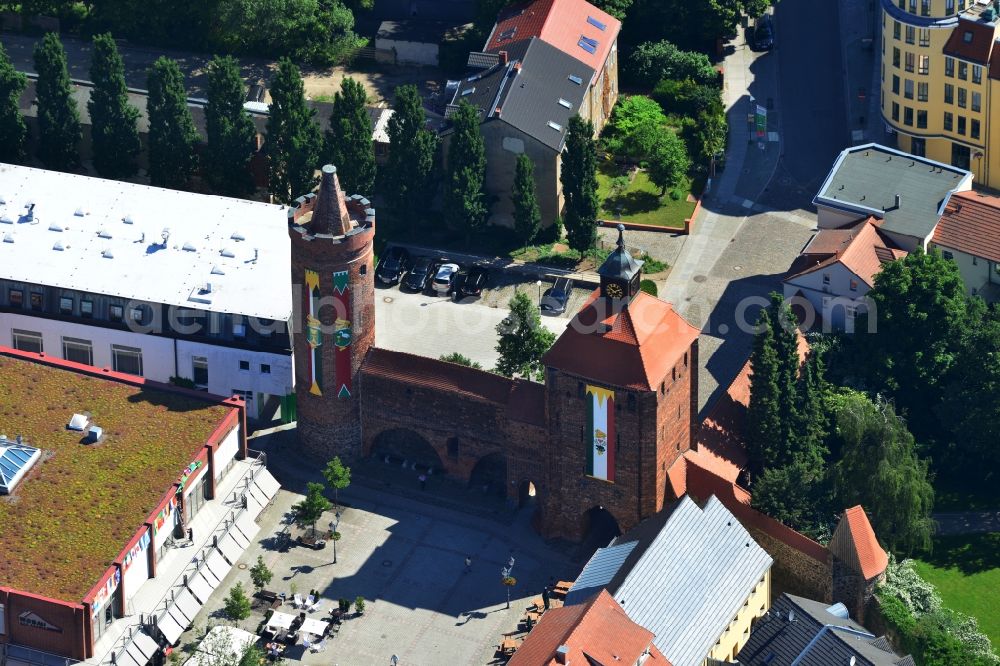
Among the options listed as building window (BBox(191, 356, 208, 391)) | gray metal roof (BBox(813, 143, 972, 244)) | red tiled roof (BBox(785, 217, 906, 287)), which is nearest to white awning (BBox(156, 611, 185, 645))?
building window (BBox(191, 356, 208, 391))

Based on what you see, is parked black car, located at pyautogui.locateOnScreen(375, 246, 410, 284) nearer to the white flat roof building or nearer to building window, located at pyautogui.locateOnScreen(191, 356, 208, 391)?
the white flat roof building

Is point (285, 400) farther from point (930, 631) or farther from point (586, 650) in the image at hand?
point (930, 631)

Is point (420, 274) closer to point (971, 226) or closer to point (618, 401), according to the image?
point (618, 401)

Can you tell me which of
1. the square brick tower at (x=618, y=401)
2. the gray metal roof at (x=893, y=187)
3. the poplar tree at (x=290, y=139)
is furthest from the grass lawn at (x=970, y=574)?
the poplar tree at (x=290, y=139)

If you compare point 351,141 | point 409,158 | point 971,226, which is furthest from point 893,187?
point 351,141

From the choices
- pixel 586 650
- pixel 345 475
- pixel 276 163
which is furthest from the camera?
pixel 276 163

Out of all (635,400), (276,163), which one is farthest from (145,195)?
(635,400)
